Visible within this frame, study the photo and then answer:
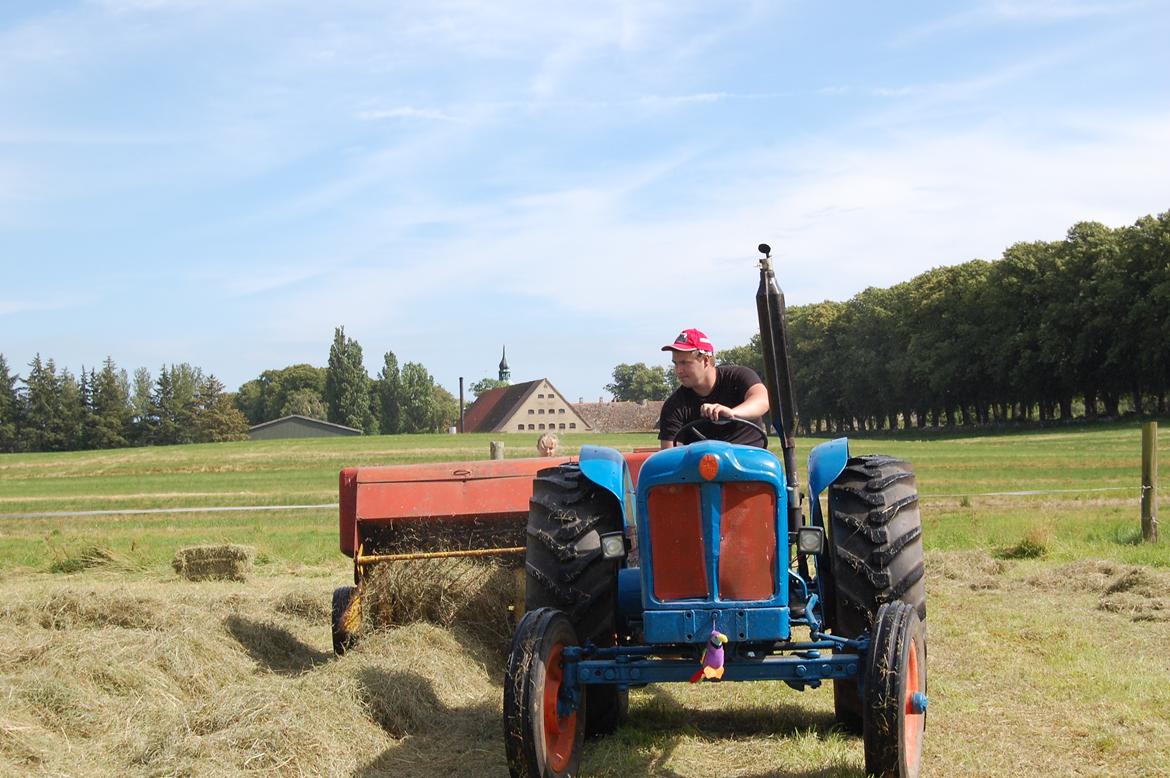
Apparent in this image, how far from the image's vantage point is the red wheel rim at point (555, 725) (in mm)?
5027

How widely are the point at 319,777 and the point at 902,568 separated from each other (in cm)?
283

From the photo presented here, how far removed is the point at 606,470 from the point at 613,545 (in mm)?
463

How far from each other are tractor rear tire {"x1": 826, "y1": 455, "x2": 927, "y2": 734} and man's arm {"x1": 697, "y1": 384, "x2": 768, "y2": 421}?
24.8 inches

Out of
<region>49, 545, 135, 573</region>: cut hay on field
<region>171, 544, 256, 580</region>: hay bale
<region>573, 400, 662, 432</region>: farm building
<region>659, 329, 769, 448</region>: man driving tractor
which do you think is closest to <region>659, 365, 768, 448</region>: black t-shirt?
<region>659, 329, 769, 448</region>: man driving tractor

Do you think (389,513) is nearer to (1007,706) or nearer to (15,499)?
(1007,706)

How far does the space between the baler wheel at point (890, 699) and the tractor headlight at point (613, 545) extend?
4.09 ft

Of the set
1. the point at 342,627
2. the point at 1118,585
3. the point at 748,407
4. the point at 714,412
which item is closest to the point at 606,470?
the point at 714,412

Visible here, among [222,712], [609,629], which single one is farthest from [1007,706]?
[222,712]

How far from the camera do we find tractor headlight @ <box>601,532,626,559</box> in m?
5.61

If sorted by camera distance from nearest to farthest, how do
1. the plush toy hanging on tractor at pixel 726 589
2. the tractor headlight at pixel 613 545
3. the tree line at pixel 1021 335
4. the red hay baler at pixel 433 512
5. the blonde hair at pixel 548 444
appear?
the plush toy hanging on tractor at pixel 726 589 < the tractor headlight at pixel 613 545 < the red hay baler at pixel 433 512 < the blonde hair at pixel 548 444 < the tree line at pixel 1021 335

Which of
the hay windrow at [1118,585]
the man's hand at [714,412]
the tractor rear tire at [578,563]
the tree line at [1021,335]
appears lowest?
the hay windrow at [1118,585]

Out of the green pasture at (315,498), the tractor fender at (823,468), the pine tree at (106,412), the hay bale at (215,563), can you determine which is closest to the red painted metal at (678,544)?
the tractor fender at (823,468)

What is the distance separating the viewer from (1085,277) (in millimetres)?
65250

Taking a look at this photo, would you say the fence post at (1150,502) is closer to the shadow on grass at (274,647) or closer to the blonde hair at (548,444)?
the blonde hair at (548,444)
